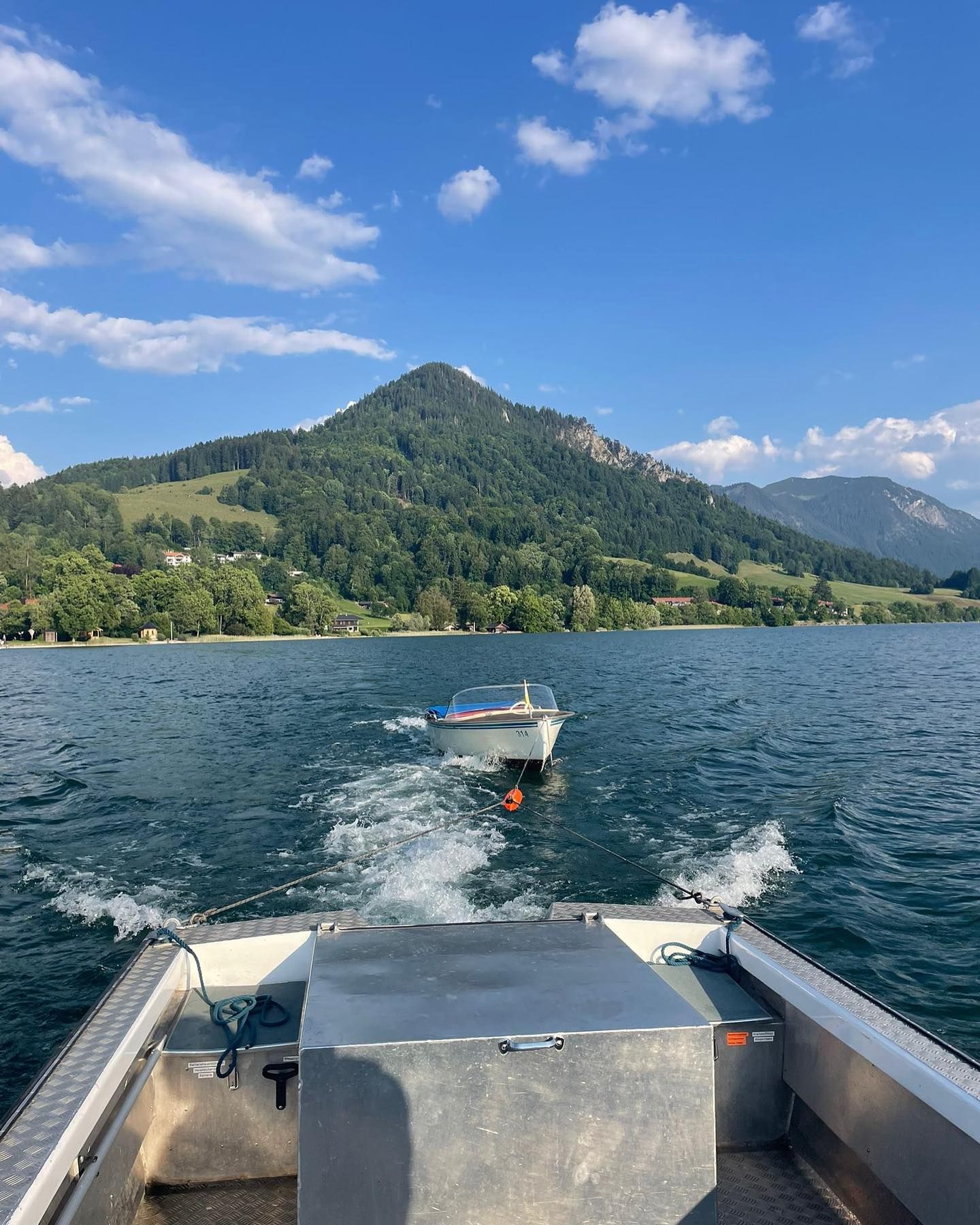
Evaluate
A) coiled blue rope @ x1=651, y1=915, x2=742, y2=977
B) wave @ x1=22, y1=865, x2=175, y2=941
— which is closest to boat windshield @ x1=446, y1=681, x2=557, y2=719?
wave @ x1=22, y1=865, x2=175, y2=941

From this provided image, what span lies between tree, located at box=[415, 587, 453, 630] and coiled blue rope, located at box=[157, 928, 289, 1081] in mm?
157845

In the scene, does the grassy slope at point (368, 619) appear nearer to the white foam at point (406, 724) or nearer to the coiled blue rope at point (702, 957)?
the white foam at point (406, 724)

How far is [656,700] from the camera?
155 feet

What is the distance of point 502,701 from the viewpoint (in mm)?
29328

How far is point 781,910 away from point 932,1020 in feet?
13.2

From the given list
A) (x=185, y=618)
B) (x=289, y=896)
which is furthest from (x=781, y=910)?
(x=185, y=618)

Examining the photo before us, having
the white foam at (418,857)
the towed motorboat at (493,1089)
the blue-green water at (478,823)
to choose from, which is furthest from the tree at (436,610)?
the towed motorboat at (493,1089)

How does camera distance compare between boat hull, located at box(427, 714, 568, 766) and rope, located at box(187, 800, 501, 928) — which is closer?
rope, located at box(187, 800, 501, 928)

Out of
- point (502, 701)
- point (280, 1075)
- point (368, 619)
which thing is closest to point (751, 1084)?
point (280, 1075)

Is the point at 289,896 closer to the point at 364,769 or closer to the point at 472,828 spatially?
the point at 472,828

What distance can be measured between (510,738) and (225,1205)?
21.6m

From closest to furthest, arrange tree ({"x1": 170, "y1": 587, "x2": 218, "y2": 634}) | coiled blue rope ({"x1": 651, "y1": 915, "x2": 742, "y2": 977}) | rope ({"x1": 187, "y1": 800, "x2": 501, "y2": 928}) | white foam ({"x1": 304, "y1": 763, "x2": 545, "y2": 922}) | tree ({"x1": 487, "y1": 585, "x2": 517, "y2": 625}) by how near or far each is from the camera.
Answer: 1. coiled blue rope ({"x1": 651, "y1": 915, "x2": 742, "y2": 977})
2. rope ({"x1": 187, "y1": 800, "x2": 501, "y2": 928})
3. white foam ({"x1": 304, "y1": 763, "x2": 545, "y2": 922})
4. tree ({"x1": 170, "y1": 587, "x2": 218, "y2": 634})
5. tree ({"x1": 487, "y1": 585, "x2": 517, "y2": 625})

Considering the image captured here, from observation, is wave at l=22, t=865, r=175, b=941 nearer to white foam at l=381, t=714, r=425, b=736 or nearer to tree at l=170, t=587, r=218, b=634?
white foam at l=381, t=714, r=425, b=736

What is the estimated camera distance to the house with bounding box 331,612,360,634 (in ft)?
537
